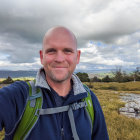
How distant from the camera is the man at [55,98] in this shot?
4.76 feet

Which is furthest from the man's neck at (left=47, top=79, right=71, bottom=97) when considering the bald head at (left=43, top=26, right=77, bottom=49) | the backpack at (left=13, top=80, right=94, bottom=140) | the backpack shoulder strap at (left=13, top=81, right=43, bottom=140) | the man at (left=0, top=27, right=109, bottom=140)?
the bald head at (left=43, top=26, right=77, bottom=49)

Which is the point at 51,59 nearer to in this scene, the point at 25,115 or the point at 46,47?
the point at 46,47

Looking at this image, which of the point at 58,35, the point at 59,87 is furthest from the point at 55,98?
the point at 58,35

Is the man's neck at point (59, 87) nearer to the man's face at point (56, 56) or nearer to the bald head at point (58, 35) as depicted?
the man's face at point (56, 56)

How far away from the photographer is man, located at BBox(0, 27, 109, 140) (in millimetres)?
1450

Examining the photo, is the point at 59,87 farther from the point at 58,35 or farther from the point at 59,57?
the point at 58,35

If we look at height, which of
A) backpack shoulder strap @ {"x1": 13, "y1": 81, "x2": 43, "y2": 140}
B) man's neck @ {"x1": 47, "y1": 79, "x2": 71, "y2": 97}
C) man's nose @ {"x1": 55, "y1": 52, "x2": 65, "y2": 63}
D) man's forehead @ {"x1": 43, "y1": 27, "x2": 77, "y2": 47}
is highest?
man's forehead @ {"x1": 43, "y1": 27, "x2": 77, "y2": 47}

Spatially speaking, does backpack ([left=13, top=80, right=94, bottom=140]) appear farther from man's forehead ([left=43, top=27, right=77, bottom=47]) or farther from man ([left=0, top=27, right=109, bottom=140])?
man's forehead ([left=43, top=27, right=77, bottom=47])

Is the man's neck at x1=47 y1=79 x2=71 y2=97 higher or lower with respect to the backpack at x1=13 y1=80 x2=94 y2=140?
higher

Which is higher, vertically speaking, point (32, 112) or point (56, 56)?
point (56, 56)

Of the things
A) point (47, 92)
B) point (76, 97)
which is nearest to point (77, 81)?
point (76, 97)

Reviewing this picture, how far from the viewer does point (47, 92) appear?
1743mm

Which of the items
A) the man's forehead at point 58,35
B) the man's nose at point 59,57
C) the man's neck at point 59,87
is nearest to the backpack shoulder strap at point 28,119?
the man's neck at point 59,87

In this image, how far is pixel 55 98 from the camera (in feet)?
5.85
